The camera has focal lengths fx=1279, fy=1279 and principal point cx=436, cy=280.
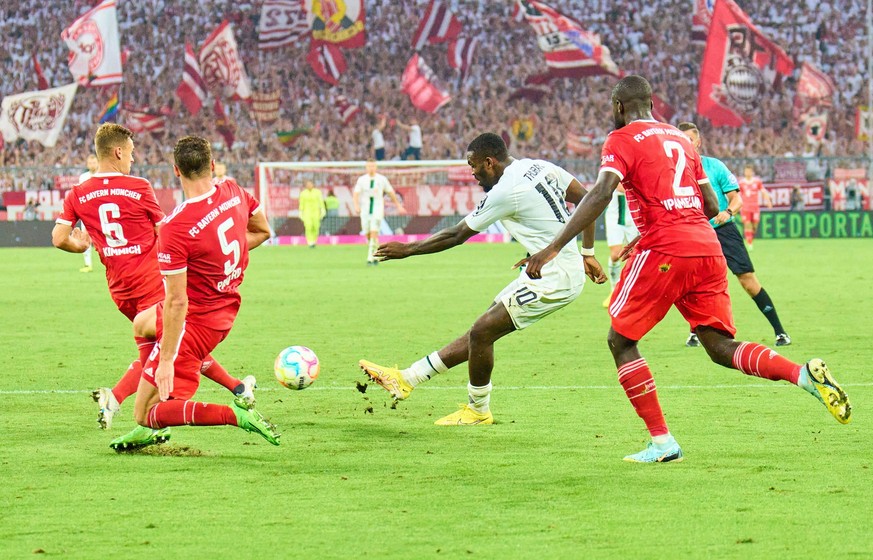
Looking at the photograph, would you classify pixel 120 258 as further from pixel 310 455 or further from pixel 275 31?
pixel 275 31

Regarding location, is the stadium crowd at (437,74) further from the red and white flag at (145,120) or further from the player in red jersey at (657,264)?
the player in red jersey at (657,264)

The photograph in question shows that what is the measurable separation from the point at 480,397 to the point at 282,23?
36.0 m

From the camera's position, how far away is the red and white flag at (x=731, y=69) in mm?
39531

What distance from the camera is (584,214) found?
6496 millimetres

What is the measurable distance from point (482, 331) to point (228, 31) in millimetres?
35197

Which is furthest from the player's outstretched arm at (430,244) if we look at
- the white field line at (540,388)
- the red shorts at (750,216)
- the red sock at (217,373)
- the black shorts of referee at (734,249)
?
the red shorts at (750,216)

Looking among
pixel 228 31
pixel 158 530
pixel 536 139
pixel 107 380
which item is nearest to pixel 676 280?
pixel 158 530

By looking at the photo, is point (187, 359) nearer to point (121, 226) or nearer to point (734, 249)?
point (121, 226)

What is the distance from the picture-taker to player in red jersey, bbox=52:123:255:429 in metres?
8.08

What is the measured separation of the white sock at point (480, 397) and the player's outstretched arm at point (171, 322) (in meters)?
2.15

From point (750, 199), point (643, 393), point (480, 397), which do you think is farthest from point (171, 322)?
point (750, 199)

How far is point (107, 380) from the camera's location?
1055 centimetres

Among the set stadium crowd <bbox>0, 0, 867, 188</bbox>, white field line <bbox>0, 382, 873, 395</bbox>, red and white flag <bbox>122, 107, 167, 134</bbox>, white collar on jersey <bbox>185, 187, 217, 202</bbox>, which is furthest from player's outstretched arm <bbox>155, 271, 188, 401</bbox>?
red and white flag <bbox>122, 107, 167, 134</bbox>

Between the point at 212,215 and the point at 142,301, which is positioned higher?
the point at 212,215
